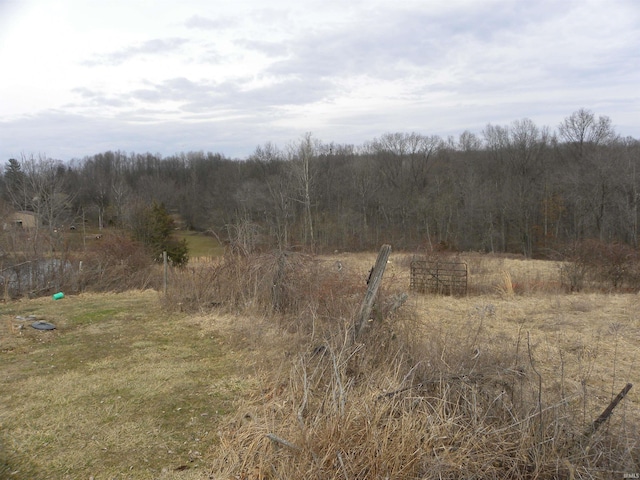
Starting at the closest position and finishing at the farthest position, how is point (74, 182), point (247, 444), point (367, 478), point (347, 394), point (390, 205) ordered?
1. point (367, 478)
2. point (347, 394)
3. point (247, 444)
4. point (390, 205)
5. point (74, 182)

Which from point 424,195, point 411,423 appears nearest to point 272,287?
point 411,423

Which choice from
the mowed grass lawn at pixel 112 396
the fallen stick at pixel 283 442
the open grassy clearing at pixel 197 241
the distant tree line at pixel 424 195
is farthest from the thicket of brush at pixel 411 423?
the open grassy clearing at pixel 197 241

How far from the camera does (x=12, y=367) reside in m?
5.38

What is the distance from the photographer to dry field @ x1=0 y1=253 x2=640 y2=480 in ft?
9.17

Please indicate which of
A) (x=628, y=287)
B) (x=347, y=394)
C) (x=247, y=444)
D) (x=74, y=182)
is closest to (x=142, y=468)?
(x=247, y=444)

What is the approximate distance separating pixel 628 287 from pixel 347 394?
1298 centimetres

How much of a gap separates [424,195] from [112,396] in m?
36.7

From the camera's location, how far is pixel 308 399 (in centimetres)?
342

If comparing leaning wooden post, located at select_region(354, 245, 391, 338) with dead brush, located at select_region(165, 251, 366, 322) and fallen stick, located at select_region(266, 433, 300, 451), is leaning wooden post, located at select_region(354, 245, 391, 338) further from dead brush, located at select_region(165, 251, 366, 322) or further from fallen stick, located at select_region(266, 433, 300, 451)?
fallen stick, located at select_region(266, 433, 300, 451)

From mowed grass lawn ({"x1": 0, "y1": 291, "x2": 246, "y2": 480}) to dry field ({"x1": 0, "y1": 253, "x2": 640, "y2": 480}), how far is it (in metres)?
0.02

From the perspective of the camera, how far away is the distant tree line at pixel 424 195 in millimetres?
32375

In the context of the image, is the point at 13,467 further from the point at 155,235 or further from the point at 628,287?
the point at 155,235

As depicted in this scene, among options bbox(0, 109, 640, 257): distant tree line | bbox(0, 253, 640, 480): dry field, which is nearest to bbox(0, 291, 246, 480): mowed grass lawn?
bbox(0, 253, 640, 480): dry field

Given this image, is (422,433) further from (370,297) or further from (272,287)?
(272,287)
